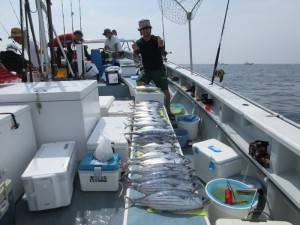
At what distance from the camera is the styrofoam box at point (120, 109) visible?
4.32 metres

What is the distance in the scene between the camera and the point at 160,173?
95.2 inches

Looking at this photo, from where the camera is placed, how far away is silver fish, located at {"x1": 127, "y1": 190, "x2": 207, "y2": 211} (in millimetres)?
2115

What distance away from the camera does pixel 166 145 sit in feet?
9.77

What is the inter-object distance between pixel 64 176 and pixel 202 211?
1.26 m

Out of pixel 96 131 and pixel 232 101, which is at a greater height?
pixel 232 101

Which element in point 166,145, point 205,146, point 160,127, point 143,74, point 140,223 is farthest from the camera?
point 143,74

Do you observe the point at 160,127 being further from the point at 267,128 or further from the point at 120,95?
the point at 120,95

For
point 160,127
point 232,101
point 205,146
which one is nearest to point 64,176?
point 160,127

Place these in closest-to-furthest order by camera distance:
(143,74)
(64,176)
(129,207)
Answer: (129,207) → (64,176) → (143,74)

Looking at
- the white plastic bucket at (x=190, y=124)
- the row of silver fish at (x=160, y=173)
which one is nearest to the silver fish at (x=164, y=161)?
the row of silver fish at (x=160, y=173)

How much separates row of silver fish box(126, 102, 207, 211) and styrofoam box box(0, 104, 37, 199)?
1.12m

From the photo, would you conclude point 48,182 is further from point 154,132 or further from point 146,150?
point 154,132

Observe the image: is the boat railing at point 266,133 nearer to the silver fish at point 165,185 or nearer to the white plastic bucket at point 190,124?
the white plastic bucket at point 190,124

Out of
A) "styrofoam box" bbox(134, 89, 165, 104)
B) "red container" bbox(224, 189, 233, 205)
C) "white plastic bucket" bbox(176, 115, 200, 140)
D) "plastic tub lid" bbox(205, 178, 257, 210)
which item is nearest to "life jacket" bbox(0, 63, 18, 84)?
"styrofoam box" bbox(134, 89, 165, 104)
